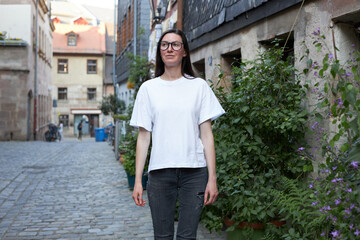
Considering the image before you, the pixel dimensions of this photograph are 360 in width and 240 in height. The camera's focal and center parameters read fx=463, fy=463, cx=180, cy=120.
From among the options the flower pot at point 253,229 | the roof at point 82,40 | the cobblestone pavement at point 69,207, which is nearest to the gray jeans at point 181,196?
the flower pot at point 253,229

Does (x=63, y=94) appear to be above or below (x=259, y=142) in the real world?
above

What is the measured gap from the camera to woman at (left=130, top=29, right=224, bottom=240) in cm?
274

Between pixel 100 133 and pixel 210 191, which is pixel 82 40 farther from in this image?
pixel 210 191

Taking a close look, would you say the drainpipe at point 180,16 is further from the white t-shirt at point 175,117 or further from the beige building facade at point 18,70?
the beige building facade at point 18,70

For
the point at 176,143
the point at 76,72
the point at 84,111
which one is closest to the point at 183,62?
the point at 176,143

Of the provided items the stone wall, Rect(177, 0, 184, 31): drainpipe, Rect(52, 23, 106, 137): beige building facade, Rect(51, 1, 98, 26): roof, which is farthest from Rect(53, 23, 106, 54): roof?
Rect(177, 0, 184, 31): drainpipe

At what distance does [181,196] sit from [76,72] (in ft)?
142

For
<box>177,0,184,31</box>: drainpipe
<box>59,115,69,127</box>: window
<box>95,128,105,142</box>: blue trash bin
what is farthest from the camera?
<box>59,115,69,127</box>: window

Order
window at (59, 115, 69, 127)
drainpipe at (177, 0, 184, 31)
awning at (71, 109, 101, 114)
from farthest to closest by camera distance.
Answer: awning at (71, 109, 101, 114) < window at (59, 115, 69, 127) < drainpipe at (177, 0, 184, 31)

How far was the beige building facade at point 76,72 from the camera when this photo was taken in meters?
44.3

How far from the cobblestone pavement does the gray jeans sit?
2223 millimetres

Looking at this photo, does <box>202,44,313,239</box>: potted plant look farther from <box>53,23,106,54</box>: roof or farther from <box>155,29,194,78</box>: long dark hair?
<box>53,23,106,54</box>: roof

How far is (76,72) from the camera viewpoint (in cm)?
4453

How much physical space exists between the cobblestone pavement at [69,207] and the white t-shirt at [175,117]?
2417 millimetres
